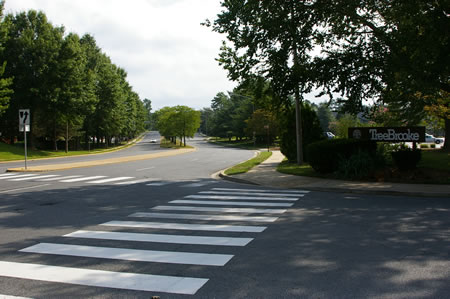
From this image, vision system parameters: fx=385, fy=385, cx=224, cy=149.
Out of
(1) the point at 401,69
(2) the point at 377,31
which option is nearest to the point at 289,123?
(2) the point at 377,31

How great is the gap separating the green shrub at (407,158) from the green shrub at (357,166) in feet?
3.00

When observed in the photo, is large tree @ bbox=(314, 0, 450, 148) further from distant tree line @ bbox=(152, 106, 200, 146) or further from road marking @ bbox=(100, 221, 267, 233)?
distant tree line @ bbox=(152, 106, 200, 146)

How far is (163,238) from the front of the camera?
264 inches

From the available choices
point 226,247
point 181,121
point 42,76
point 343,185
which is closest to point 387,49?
point 343,185

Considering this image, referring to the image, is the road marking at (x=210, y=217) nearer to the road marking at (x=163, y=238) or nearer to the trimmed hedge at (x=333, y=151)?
the road marking at (x=163, y=238)

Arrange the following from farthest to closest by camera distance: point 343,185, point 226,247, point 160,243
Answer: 1. point 343,185
2. point 160,243
3. point 226,247

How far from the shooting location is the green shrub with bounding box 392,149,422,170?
15445 mm

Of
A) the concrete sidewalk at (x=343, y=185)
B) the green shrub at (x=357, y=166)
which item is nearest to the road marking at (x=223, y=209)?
the concrete sidewalk at (x=343, y=185)

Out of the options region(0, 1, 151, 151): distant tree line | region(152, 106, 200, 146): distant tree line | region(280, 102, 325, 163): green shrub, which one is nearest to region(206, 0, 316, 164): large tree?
region(280, 102, 325, 163): green shrub

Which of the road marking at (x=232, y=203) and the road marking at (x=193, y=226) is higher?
the road marking at (x=193, y=226)

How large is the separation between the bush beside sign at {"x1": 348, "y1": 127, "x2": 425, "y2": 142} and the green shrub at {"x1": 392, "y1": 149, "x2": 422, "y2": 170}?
1.11 metres

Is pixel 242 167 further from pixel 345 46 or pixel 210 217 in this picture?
pixel 210 217

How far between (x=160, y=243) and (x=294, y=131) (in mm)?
19135

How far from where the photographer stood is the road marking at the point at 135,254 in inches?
213
